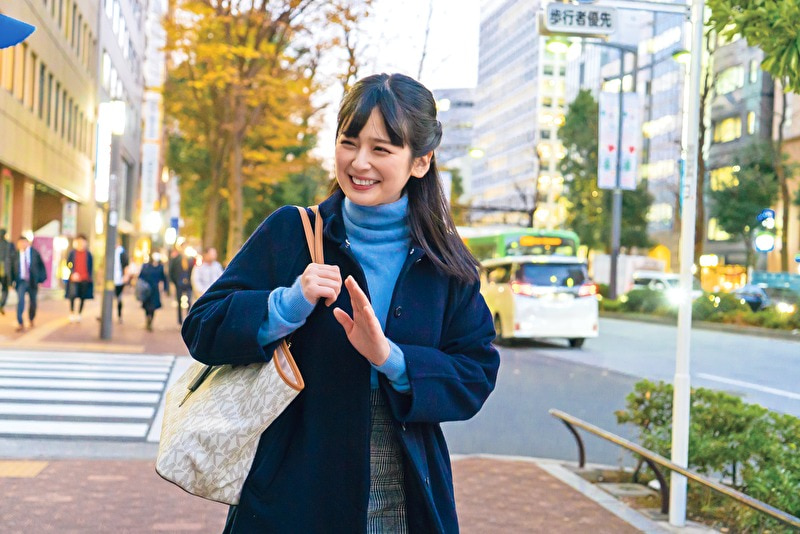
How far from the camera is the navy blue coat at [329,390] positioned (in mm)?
2234

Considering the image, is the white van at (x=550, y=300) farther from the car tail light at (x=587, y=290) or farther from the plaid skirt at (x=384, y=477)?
the plaid skirt at (x=384, y=477)

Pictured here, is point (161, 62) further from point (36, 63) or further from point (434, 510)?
point (434, 510)

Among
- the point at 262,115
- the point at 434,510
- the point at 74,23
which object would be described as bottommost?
the point at 434,510

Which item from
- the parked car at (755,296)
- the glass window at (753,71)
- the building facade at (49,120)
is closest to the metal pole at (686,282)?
the building facade at (49,120)

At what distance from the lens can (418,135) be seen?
7.82 feet

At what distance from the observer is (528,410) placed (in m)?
11.5

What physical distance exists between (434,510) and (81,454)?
19.8 ft

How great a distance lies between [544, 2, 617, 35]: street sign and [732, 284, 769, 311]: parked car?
25196mm

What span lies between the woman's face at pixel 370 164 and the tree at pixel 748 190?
4649cm

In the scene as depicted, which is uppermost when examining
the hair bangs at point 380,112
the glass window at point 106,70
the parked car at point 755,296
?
the glass window at point 106,70

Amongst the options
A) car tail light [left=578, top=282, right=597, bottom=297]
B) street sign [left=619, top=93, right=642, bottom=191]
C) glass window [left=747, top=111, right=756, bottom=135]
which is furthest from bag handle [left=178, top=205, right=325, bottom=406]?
glass window [left=747, top=111, right=756, bottom=135]

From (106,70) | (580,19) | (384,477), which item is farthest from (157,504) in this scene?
(106,70)

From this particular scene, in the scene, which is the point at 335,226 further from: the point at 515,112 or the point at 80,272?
the point at 515,112

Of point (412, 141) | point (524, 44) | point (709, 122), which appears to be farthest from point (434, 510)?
point (524, 44)
